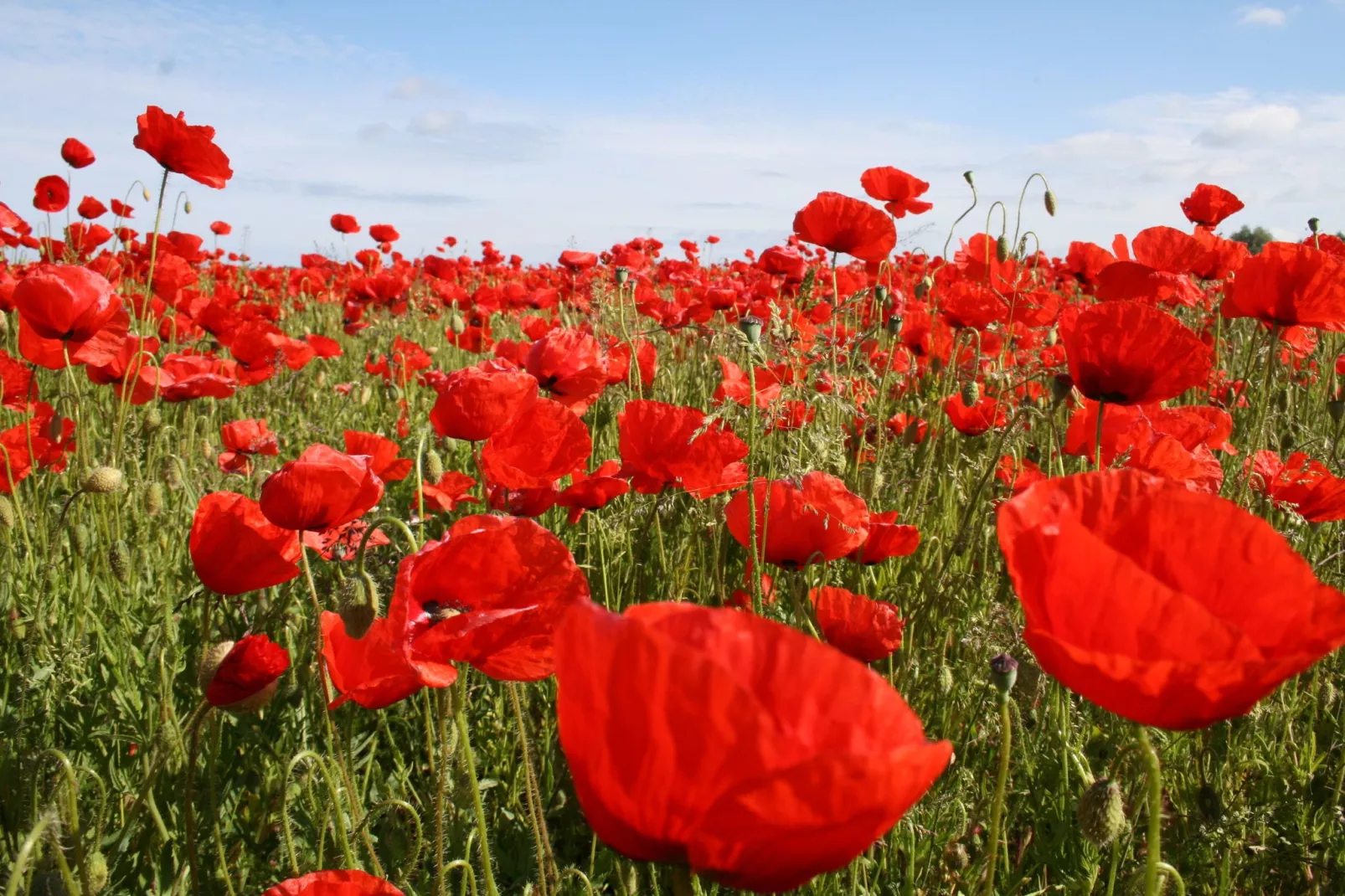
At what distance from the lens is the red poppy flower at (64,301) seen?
2.27 meters

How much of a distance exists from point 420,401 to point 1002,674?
4.57 metres

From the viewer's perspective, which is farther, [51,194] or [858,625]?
[51,194]

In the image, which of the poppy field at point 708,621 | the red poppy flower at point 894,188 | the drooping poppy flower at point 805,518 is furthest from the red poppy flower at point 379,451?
the red poppy flower at point 894,188

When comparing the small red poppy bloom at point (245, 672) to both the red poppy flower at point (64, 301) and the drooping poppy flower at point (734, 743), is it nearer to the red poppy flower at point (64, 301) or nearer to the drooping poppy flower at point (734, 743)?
the drooping poppy flower at point (734, 743)

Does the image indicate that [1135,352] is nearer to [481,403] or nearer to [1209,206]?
[481,403]

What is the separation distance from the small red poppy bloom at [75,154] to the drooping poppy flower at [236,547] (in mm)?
3704

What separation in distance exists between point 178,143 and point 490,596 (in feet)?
7.30

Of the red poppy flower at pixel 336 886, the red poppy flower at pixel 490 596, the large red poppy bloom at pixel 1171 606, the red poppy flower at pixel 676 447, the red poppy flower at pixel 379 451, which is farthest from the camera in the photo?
the red poppy flower at pixel 379 451

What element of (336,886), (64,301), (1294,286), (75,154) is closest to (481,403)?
(336,886)

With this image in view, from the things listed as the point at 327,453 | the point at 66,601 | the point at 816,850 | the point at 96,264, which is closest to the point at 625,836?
the point at 816,850

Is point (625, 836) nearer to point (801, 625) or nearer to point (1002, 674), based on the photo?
point (1002, 674)

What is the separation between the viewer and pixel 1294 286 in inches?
83.3

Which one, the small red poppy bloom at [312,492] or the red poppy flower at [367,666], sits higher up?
the small red poppy bloom at [312,492]

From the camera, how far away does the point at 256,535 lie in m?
1.38
